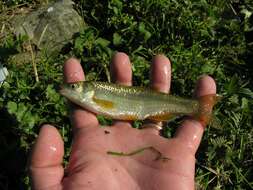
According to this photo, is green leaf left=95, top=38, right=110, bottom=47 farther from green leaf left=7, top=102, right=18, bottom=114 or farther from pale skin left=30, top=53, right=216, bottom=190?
pale skin left=30, top=53, right=216, bottom=190

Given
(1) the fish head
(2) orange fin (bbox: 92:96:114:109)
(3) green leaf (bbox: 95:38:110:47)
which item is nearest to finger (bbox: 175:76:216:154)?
(2) orange fin (bbox: 92:96:114:109)

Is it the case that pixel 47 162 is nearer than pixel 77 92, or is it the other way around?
pixel 47 162

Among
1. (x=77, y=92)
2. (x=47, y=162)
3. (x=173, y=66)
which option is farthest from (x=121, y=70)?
(x=47, y=162)

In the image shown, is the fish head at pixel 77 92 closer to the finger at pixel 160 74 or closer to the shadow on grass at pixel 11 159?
the finger at pixel 160 74

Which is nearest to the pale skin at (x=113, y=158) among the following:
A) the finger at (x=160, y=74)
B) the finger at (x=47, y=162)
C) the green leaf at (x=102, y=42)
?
the finger at (x=47, y=162)

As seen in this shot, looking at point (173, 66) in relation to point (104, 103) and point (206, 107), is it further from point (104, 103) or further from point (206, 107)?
point (104, 103)

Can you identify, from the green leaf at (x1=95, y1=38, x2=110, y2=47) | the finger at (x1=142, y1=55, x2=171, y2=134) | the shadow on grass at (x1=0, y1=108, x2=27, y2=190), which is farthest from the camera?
the green leaf at (x1=95, y1=38, x2=110, y2=47)
